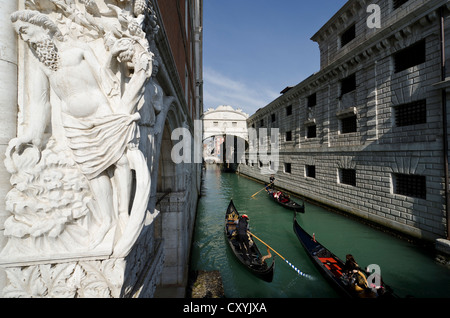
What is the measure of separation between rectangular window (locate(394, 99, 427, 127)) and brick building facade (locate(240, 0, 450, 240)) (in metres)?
0.04

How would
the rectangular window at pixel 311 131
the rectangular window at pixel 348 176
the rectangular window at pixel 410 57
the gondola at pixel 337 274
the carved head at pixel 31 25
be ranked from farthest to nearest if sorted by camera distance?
the rectangular window at pixel 311 131, the rectangular window at pixel 348 176, the rectangular window at pixel 410 57, the gondola at pixel 337 274, the carved head at pixel 31 25

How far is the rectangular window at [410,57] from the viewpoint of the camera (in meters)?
8.09

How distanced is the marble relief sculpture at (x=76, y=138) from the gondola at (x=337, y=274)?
599 cm

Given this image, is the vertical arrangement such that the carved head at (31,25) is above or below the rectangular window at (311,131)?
below

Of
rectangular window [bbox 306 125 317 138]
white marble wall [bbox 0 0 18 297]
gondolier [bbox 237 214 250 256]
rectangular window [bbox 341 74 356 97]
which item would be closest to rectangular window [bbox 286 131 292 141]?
rectangular window [bbox 306 125 317 138]

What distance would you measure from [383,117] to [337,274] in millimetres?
8206

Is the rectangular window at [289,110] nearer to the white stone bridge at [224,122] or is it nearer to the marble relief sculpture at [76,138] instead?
the white stone bridge at [224,122]

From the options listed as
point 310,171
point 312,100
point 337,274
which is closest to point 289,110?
point 312,100

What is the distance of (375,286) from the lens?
4.80m

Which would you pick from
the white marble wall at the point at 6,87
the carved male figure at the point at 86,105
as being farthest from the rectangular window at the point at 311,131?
the white marble wall at the point at 6,87

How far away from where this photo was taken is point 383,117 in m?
9.58

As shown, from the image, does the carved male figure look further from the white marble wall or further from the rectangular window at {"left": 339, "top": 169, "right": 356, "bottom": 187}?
the rectangular window at {"left": 339, "top": 169, "right": 356, "bottom": 187}

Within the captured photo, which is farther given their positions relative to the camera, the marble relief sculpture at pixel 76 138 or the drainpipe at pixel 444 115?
the drainpipe at pixel 444 115

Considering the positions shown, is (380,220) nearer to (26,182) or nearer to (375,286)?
(375,286)
